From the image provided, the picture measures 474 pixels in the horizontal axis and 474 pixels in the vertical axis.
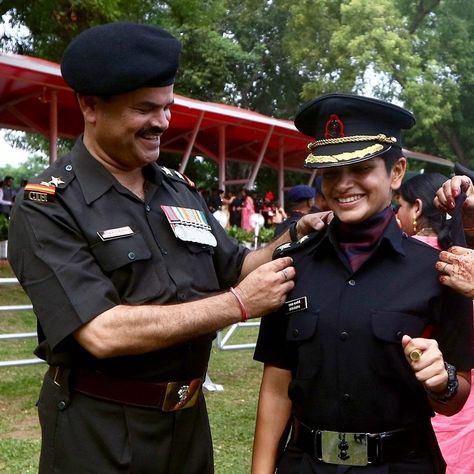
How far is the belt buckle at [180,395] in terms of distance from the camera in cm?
244

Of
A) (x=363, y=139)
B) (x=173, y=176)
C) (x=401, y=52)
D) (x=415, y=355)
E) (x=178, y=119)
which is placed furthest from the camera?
(x=401, y=52)

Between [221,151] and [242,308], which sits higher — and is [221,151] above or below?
below

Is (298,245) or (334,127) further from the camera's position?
(298,245)

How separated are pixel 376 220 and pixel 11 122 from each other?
1678 centimetres

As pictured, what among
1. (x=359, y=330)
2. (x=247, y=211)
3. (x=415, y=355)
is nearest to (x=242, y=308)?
(x=359, y=330)

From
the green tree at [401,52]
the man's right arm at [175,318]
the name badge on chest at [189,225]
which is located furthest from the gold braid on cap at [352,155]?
the green tree at [401,52]

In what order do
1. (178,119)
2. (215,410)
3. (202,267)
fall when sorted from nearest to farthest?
(202,267) → (215,410) → (178,119)

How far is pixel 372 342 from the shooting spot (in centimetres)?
211

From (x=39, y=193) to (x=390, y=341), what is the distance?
116 centimetres

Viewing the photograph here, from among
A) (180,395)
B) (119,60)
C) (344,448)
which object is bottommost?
(180,395)

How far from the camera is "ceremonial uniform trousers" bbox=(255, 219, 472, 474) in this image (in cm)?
210

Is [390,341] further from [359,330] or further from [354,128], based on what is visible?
[354,128]

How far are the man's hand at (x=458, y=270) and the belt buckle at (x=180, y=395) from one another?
36.2 inches

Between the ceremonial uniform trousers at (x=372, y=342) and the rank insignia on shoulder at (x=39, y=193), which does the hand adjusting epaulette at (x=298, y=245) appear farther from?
the rank insignia on shoulder at (x=39, y=193)
